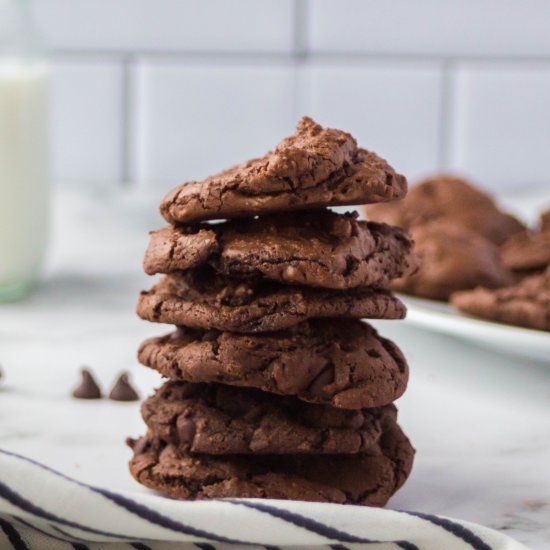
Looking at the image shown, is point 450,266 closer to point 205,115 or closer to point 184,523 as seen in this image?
point 184,523

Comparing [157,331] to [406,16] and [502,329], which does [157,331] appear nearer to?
[502,329]

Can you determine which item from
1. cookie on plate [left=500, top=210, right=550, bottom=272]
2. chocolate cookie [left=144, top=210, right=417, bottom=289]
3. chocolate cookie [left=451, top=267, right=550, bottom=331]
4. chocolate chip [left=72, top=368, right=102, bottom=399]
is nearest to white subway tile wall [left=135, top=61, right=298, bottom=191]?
cookie on plate [left=500, top=210, right=550, bottom=272]

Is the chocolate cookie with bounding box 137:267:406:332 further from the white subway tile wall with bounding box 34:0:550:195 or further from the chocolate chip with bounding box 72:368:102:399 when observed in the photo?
the white subway tile wall with bounding box 34:0:550:195

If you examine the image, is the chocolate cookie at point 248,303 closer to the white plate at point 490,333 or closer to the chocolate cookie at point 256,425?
the chocolate cookie at point 256,425

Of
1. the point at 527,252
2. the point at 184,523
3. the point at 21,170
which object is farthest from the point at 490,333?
the point at 21,170

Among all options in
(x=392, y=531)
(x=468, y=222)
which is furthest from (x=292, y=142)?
(x=468, y=222)

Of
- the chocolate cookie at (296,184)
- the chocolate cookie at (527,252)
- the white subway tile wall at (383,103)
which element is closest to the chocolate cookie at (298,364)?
the chocolate cookie at (296,184)
